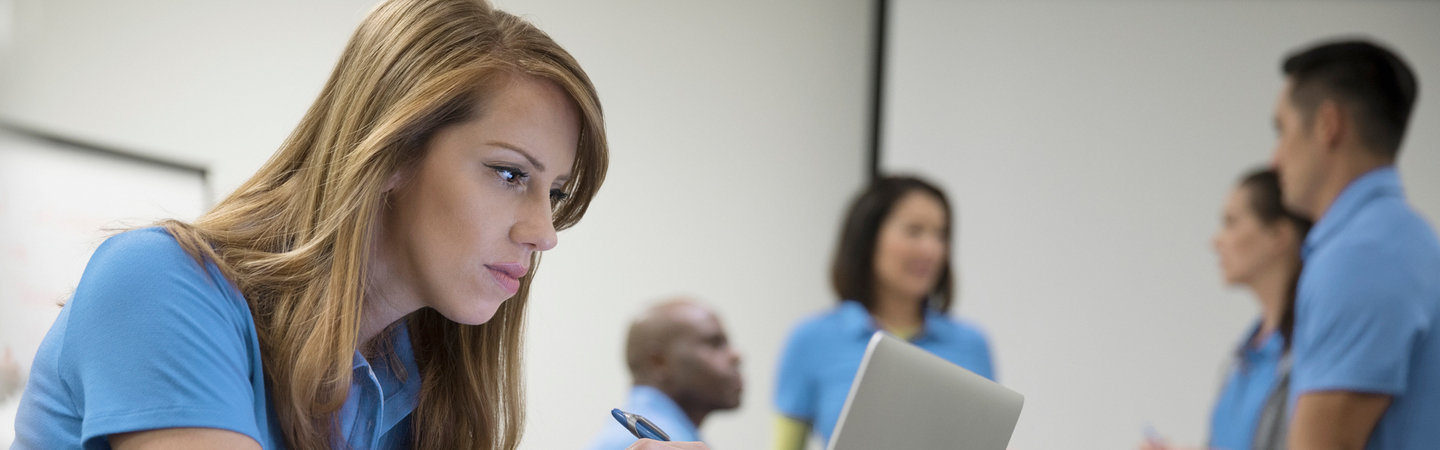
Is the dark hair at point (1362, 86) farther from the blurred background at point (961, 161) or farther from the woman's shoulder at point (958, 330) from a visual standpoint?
the woman's shoulder at point (958, 330)

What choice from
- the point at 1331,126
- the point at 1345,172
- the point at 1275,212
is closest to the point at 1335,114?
the point at 1331,126

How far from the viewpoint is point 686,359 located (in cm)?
241

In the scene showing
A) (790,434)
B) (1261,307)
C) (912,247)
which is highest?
(912,247)

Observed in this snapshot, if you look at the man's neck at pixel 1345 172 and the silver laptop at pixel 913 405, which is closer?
the silver laptop at pixel 913 405

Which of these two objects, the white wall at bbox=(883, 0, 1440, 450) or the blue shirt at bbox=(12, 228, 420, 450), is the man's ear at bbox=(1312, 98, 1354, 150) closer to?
the white wall at bbox=(883, 0, 1440, 450)

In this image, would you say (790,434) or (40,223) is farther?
(790,434)

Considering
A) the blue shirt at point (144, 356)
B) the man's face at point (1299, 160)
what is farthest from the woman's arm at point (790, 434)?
the blue shirt at point (144, 356)

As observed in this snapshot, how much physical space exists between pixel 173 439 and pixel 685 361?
5.60ft

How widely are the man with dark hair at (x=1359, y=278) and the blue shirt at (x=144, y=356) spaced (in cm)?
207

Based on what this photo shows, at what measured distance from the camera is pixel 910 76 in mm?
3342

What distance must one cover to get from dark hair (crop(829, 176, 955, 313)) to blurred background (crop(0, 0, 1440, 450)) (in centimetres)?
32

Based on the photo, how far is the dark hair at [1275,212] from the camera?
8.13 ft

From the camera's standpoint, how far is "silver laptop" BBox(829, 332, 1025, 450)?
0.95m

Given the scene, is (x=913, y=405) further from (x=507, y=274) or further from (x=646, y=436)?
(x=507, y=274)
